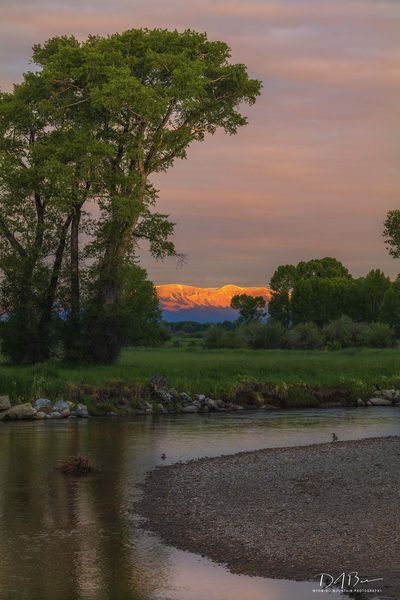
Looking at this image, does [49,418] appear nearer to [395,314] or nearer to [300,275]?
[395,314]

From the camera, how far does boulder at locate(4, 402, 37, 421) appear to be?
38188 millimetres

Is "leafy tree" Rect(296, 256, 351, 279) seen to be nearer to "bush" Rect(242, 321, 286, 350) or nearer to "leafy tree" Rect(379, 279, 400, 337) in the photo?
"leafy tree" Rect(379, 279, 400, 337)

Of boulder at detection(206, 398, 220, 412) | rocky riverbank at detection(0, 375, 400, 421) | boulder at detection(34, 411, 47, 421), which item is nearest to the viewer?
boulder at detection(34, 411, 47, 421)

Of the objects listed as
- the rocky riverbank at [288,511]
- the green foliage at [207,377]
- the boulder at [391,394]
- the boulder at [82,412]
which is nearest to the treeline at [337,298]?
the green foliage at [207,377]

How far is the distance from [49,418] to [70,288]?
15.9 meters

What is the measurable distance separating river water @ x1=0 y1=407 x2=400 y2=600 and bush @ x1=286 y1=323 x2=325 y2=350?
60.6 meters

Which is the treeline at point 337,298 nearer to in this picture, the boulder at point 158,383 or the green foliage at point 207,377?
the green foliage at point 207,377

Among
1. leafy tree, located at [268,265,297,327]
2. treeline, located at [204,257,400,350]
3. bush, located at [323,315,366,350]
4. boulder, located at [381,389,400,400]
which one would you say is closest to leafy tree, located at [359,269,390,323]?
treeline, located at [204,257,400,350]

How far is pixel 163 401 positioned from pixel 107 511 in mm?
Answer: 25165

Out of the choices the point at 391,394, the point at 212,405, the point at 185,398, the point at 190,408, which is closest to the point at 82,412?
the point at 190,408

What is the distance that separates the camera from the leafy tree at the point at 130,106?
50.3 metres

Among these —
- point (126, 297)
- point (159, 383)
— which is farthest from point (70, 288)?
point (159, 383)

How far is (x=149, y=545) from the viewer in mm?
15477

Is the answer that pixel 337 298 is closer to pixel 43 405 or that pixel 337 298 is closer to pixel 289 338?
pixel 289 338
